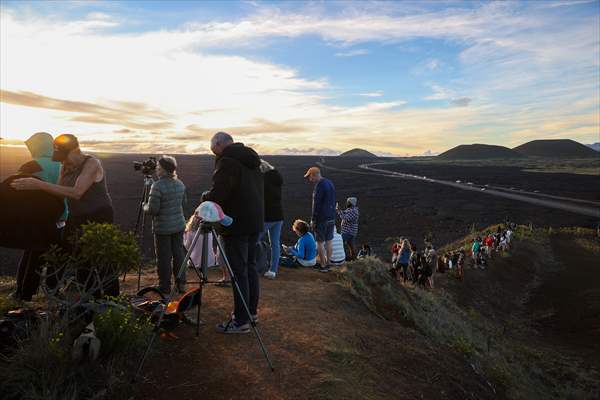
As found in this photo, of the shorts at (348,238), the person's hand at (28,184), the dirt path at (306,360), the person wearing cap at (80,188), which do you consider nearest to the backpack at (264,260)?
the dirt path at (306,360)

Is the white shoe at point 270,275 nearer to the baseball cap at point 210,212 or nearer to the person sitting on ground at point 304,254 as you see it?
the person sitting on ground at point 304,254

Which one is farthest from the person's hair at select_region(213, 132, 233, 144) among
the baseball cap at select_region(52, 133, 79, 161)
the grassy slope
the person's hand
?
the grassy slope

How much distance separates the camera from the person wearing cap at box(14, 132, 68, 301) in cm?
497

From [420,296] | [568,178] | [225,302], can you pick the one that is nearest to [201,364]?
[225,302]

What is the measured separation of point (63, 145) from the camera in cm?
474

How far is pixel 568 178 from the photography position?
87812mm

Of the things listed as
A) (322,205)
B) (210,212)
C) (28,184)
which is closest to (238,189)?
(210,212)

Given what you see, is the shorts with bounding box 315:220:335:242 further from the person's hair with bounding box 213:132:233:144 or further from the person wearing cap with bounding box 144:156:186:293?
the person's hair with bounding box 213:132:233:144

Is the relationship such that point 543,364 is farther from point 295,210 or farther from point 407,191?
point 407,191

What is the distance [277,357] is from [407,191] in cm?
6054

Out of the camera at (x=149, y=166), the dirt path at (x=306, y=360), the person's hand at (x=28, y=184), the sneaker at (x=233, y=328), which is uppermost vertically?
the camera at (x=149, y=166)

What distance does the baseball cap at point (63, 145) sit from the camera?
15.6 ft

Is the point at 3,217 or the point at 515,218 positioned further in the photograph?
the point at 515,218

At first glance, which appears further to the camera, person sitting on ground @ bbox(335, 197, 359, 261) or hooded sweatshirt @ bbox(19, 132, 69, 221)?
person sitting on ground @ bbox(335, 197, 359, 261)
